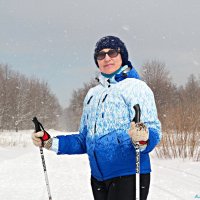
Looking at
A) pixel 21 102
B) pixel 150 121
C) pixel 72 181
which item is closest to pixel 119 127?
pixel 150 121

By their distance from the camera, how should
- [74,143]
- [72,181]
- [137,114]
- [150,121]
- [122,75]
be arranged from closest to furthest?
[137,114]
[150,121]
[122,75]
[74,143]
[72,181]

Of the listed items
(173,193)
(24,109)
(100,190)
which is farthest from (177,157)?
(24,109)

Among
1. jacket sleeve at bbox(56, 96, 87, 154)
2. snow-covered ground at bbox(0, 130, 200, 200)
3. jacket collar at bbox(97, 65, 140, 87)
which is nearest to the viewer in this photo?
jacket collar at bbox(97, 65, 140, 87)

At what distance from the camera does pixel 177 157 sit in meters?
10.4

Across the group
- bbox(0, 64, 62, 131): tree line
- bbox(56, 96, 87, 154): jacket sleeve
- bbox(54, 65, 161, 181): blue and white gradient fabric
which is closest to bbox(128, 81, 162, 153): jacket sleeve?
bbox(54, 65, 161, 181): blue and white gradient fabric

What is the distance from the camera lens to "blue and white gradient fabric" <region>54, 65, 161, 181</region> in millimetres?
2066

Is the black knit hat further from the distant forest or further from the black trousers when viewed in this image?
the distant forest

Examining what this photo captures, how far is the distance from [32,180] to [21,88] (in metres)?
48.4

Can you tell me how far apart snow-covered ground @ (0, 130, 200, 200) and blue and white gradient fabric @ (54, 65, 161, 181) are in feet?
12.1

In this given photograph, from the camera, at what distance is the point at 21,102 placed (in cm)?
5212

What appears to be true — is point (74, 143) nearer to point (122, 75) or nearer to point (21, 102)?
point (122, 75)

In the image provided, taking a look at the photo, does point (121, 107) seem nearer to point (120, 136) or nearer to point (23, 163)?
point (120, 136)

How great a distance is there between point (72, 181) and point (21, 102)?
46.6 m

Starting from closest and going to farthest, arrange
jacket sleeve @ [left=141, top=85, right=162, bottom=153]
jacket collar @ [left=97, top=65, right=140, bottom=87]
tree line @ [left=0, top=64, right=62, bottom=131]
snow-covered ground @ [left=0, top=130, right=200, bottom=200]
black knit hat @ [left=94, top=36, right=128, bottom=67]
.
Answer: jacket sleeve @ [left=141, top=85, right=162, bottom=153] → jacket collar @ [left=97, top=65, right=140, bottom=87] → black knit hat @ [left=94, top=36, right=128, bottom=67] → snow-covered ground @ [left=0, top=130, right=200, bottom=200] → tree line @ [left=0, top=64, right=62, bottom=131]
